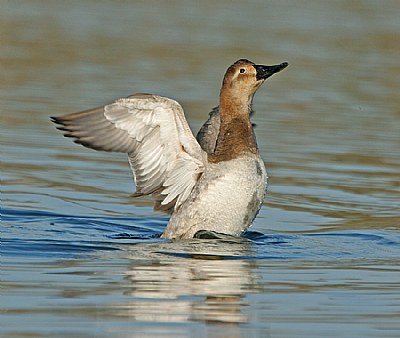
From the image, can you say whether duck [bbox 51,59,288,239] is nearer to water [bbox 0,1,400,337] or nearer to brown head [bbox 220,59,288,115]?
brown head [bbox 220,59,288,115]

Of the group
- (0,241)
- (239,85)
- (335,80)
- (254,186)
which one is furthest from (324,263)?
(335,80)

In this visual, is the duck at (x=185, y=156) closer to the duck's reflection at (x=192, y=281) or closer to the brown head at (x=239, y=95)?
the brown head at (x=239, y=95)

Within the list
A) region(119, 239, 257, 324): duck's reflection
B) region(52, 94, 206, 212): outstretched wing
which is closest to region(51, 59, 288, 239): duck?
region(52, 94, 206, 212): outstretched wing

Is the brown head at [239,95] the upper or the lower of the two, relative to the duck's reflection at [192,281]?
upper

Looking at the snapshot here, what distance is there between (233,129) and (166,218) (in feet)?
5.60

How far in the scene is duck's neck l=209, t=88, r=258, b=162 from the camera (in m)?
9.40

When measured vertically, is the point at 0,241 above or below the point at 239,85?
below

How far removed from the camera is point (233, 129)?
9.59m

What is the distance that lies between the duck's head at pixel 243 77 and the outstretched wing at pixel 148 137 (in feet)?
2.41

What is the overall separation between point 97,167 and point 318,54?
26.3ft

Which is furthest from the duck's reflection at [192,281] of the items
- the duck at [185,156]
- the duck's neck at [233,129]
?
the duck's neck at [233,129]

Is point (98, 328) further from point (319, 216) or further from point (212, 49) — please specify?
point (212, 49)

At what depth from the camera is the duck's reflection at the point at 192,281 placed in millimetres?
6758

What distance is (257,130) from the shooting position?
45.5 ft
